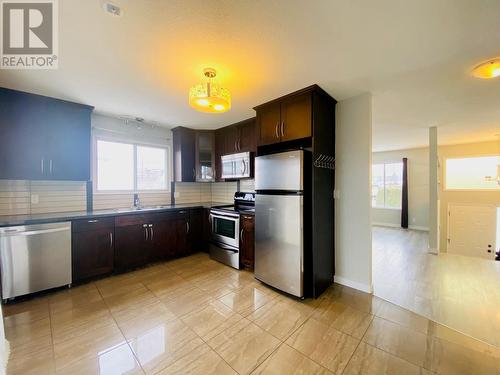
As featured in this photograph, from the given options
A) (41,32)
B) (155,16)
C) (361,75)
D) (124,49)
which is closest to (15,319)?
(41,32)

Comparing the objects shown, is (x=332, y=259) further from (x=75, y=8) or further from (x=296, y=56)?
(x=75, y=8)

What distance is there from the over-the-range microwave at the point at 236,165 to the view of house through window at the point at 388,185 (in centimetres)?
575

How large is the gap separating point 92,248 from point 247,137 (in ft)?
9.50

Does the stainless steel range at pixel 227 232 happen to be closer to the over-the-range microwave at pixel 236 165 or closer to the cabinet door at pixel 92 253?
the over-the-range microwave at pixel 236 165

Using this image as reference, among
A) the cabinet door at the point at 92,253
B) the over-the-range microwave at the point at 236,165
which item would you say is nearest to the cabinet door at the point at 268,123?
the over-the-range microwave at the point at 236,165

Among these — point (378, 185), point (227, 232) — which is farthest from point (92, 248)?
point (378, 185)

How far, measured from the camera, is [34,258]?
2457 mm

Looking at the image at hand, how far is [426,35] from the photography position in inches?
63.9

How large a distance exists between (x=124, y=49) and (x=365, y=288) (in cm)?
365

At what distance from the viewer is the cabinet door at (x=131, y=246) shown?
3.12 meters

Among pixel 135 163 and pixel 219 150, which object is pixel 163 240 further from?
pixel 219 150

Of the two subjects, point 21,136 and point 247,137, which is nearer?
point 21,136

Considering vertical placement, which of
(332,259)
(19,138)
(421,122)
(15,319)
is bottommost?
(15,319)

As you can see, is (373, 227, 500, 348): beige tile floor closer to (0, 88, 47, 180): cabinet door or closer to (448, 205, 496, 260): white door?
(448, 205, 496, 260): white door
